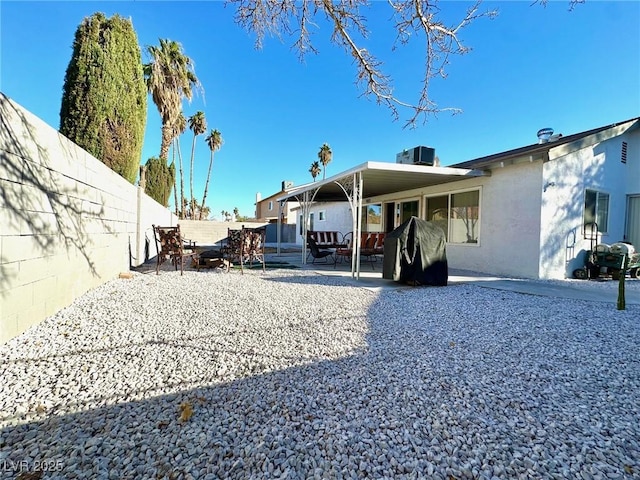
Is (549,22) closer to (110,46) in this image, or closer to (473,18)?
(473,18)

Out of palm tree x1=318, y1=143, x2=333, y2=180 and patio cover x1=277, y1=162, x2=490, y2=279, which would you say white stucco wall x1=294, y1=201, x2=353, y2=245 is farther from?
palm tree x1=318, y1=143, x2=333, y2=180

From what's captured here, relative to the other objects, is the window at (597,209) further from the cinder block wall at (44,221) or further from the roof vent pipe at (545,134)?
the cinder block wall at (44,221)

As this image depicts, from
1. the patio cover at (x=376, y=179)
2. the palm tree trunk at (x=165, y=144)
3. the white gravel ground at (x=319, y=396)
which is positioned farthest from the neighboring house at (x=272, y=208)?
the white gravel ground at (x=319, y=396)

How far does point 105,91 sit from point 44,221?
220 inches

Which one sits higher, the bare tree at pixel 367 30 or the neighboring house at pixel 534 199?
the bare tree at pixel 367 30

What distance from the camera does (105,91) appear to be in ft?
23.1

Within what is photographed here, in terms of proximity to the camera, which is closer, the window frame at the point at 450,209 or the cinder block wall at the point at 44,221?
the cinder block wall at the point at 44,221

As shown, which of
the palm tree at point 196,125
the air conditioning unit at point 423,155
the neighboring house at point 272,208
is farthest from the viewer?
the neighboring house at point 272,208

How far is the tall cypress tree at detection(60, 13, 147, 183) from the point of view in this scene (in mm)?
6816

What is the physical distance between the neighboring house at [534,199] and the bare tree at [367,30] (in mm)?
1784

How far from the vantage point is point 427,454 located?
4.73ft

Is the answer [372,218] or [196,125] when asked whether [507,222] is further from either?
[196,125]

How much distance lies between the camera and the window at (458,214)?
781cm

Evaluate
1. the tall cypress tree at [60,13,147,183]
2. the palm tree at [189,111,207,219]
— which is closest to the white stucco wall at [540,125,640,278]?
the tall cypress tree at [60,13,147,183]
